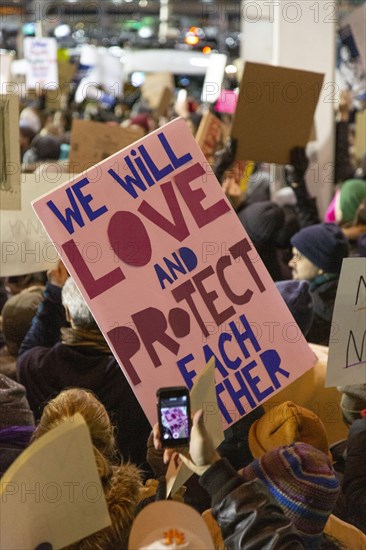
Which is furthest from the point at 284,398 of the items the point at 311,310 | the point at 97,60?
the point at 97,60

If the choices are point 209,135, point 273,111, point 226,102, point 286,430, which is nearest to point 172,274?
point 286,430

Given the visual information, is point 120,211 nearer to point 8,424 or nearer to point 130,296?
point 130,296

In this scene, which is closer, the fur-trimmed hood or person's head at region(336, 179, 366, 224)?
the fur-trimmed hood

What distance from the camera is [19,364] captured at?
121 inches

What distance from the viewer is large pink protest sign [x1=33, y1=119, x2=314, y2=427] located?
2.24 m

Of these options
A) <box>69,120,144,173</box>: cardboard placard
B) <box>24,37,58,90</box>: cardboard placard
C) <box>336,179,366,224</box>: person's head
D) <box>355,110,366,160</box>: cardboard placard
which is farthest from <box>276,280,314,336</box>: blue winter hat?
<box>24,37,58,90</box>: cardboard placard

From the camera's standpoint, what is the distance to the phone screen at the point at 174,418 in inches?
73.0

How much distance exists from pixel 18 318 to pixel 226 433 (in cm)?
120

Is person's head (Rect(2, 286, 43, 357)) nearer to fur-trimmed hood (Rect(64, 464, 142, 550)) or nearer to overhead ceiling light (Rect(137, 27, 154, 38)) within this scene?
fur-trimmed hood (Rect(64, 464, 142, 550))

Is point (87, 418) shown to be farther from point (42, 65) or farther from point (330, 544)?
point (42, 65)

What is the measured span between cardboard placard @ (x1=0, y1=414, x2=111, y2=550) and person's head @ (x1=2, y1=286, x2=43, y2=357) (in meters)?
1.90

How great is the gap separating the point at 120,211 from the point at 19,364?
962 mm

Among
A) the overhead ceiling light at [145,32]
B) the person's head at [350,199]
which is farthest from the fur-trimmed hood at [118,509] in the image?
the overhead ceiling light at [145,32]

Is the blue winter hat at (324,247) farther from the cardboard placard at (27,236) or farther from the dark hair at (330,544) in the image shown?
the dark hair at (330,544)
